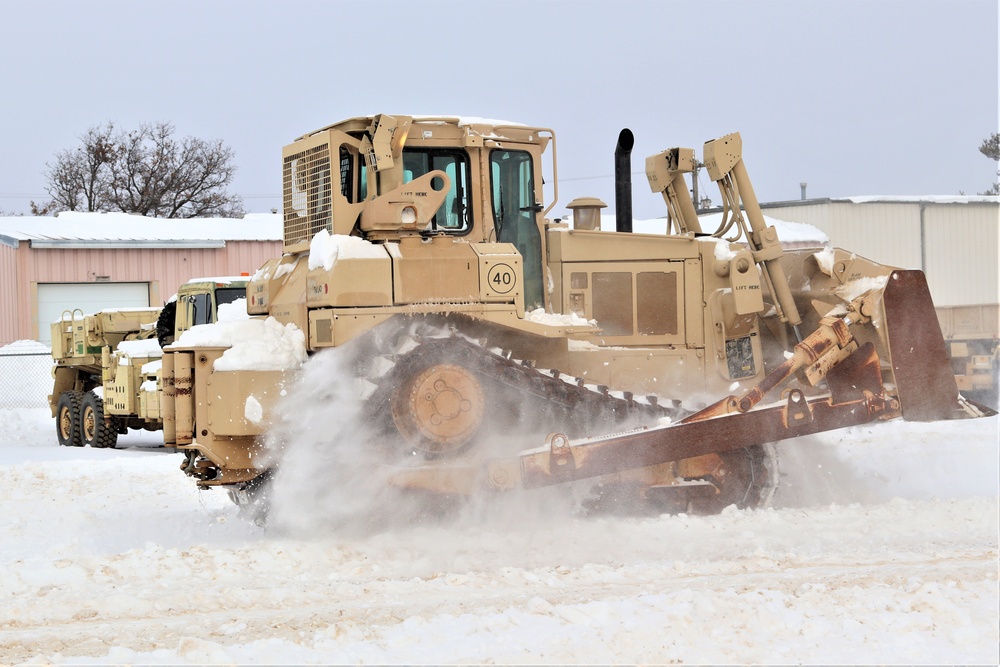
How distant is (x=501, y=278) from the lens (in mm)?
8062

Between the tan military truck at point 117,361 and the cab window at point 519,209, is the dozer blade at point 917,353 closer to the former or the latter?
the cab window at point 519,209

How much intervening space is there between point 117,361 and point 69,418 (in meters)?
2.37

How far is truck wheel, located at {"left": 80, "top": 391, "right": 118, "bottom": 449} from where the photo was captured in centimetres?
1805

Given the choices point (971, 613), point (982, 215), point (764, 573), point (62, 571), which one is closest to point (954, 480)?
point (764, 573)

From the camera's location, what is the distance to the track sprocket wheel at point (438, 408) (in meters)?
7.73

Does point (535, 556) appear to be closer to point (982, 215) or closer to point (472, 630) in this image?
point (472, 630)

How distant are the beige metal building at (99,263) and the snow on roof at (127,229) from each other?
28 mm

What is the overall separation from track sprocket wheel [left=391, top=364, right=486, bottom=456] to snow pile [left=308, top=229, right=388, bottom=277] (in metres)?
0.93

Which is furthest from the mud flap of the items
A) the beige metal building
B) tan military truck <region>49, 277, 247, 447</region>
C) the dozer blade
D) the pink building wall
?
the pink building wall

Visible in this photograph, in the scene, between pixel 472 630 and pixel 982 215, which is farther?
pixel 982 215

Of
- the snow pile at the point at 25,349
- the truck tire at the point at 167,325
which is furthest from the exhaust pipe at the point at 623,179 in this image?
the snow pile at the point at 25,349

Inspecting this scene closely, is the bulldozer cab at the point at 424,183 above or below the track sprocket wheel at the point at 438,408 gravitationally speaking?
above

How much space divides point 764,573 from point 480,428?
2186 millimetres

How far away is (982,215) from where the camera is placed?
34031mm
